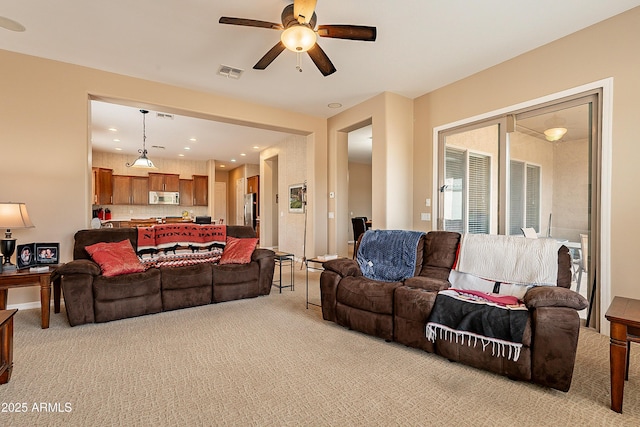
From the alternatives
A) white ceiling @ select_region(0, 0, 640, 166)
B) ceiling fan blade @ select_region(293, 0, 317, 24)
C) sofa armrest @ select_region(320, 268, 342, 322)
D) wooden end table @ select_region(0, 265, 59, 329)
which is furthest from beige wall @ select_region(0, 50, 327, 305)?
sofa armrest @ select_region(320, 268, 342, 322)

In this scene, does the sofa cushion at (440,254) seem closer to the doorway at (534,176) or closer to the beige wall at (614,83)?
the doorway at (534,176)

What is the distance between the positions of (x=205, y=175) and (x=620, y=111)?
1011 cm

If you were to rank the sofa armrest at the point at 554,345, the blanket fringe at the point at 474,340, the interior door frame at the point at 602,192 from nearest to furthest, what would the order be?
1. the sofa armrest at the point at 554,345
2. the blanket fringe at the point at 474,340
3. the interior door frame at the point at 602,192

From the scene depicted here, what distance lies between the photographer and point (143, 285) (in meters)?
3.36

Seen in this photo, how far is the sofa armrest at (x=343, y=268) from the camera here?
3156mm

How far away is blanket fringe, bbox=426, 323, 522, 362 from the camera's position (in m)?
2.05

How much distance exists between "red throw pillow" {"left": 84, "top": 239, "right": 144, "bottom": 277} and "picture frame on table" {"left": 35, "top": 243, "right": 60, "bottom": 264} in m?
0.28

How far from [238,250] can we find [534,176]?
390 centimetres

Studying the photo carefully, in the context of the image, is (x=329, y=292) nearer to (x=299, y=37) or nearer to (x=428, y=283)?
(x=428, y=283)

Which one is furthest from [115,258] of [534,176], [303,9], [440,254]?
[534,176]

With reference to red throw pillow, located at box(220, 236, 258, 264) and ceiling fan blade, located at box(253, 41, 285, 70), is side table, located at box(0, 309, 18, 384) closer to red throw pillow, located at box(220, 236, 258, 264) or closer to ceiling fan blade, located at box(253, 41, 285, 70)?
red throw pillow, located at box(220, 236, 258, 264)

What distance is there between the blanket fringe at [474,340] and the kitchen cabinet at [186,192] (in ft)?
30.7

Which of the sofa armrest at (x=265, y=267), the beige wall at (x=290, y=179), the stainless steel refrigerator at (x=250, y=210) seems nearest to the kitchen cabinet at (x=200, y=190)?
the stainless steel refrigerator at (x=250, y=210)

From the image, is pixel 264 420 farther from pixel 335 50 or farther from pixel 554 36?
pixel 554 36
